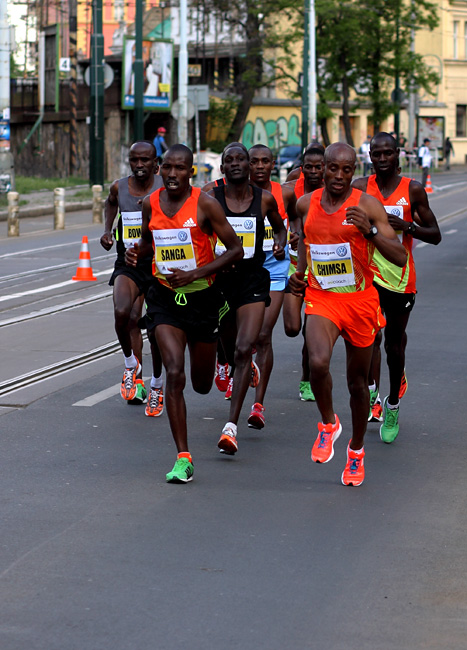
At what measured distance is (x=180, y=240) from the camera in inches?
288

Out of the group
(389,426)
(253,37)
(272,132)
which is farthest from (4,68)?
(272,132)

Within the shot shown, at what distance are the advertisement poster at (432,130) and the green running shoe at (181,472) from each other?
7062cm

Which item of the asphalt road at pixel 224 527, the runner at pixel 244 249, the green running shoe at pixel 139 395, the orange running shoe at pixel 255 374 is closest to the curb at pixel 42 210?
the asphalt road at pixel 224 527

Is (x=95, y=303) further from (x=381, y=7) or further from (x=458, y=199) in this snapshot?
(x=381, y=7)

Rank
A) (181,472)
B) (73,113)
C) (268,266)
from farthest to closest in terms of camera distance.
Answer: (73,113), (268,266), (181,472)

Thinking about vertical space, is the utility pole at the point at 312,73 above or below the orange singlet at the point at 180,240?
above

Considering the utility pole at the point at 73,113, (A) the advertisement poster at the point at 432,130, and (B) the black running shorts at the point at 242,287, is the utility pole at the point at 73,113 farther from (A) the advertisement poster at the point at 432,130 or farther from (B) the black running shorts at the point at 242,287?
(B) the black running shorts at the point at 242,287

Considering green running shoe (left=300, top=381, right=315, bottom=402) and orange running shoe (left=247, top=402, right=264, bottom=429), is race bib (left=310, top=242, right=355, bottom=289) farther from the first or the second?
green running shoe (left=300, top=381, right=315, bottom=402)

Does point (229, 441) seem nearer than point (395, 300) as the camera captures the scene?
Yes

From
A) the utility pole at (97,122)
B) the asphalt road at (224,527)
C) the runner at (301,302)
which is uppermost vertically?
the utility pole at (97,122)

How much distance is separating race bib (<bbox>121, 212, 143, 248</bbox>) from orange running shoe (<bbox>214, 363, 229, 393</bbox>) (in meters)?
1.18

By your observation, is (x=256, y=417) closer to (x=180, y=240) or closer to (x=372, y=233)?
(x=180, y=240)

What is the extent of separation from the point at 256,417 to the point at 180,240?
1617 millimetres

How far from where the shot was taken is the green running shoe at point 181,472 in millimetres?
6914
